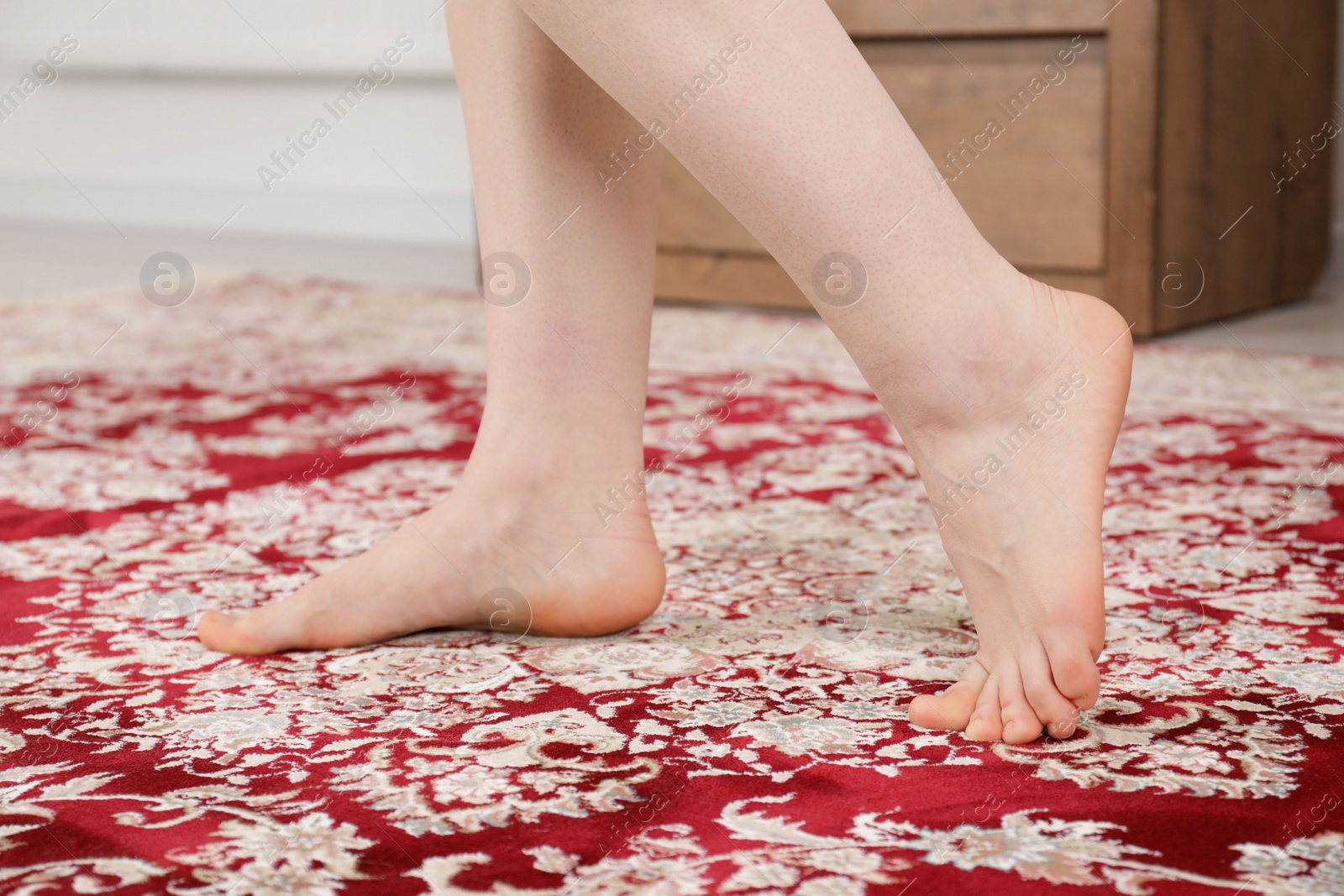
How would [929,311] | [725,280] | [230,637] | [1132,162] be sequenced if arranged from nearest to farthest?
1. [929,311]
2. [230,637]
3. [1132,162]
4. [725,280]

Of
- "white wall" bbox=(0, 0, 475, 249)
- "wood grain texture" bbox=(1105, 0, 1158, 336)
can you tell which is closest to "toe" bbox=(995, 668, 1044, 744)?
"wood grain texture" bbox=(1105, 0, 1158, 336)

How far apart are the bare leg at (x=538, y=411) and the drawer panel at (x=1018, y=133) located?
1.40 m

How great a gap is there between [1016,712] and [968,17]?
1661mm

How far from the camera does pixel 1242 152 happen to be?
218cm

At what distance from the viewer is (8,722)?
0.69 metres

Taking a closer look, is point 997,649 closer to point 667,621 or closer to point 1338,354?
point 667,621

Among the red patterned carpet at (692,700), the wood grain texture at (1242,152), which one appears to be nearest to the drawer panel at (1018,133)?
the wood grain texture at (1242,152)

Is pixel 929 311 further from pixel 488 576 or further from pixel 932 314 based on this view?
pixel 488 576

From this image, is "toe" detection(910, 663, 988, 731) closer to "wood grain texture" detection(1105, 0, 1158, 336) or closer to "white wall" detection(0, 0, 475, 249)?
"wood grain texture" detection(1105, 0, 1158, 336)

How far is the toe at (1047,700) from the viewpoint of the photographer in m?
0.63

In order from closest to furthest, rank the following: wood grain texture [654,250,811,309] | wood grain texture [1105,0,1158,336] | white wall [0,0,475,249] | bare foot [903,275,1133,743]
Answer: bare foot [903,275,1133,743] → wood grain texture [1105,0,1158,336] → wood grain texture [654,250,811,309] → white wall [0,0,475,249]

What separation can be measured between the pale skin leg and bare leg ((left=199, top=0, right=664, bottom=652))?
0.54 feet

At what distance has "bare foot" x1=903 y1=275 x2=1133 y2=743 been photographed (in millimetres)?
627

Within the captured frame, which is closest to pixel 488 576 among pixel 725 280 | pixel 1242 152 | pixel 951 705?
pixel 951 705
